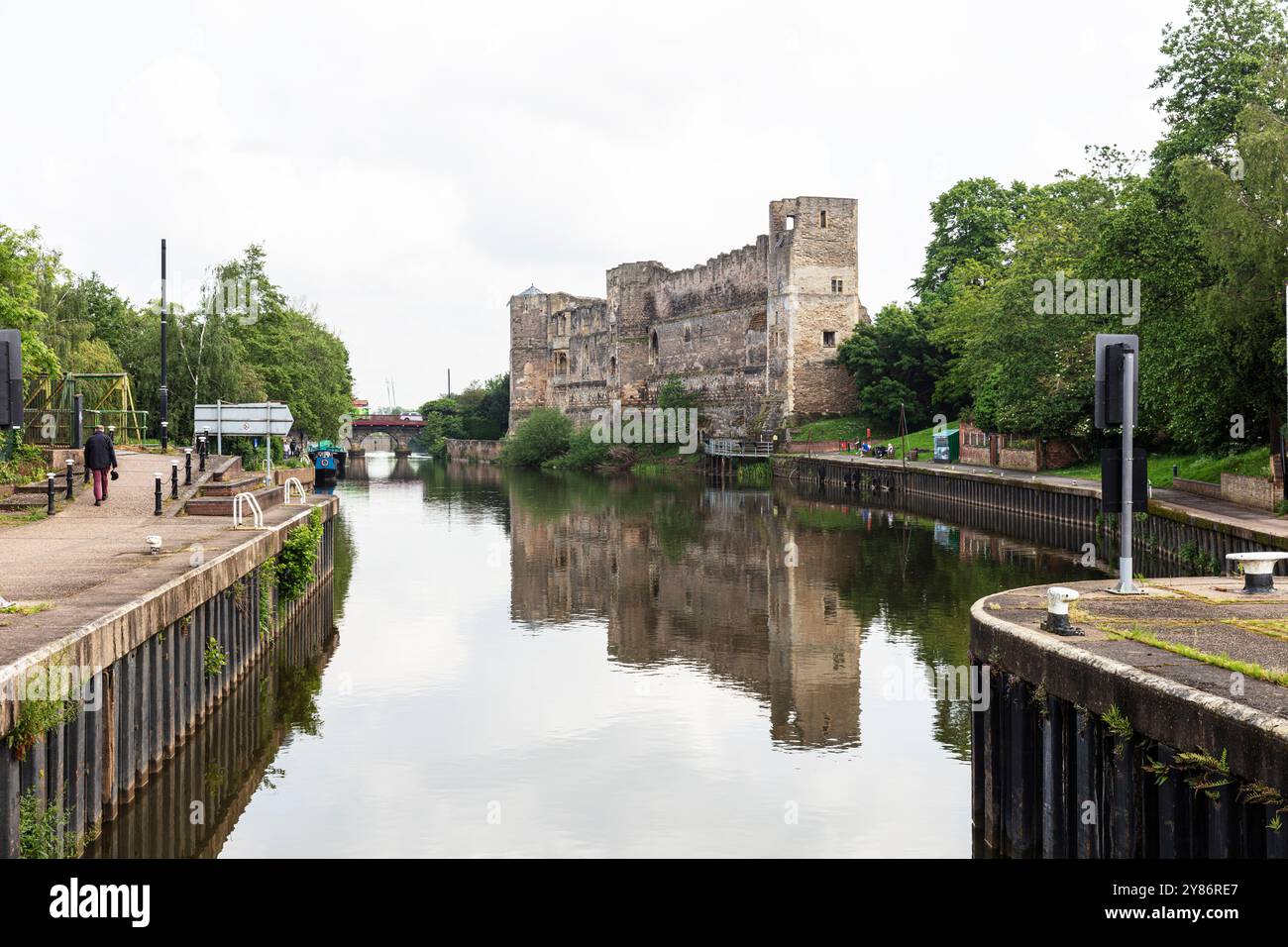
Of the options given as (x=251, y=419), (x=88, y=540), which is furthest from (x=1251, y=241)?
(x=88, y=540)

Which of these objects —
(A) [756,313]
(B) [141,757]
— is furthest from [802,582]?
(A) [756,313]

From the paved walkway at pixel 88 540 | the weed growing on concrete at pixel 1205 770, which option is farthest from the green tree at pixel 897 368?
the weed growing on concrete at pixel 1205 770

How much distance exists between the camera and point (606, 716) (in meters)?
16.3

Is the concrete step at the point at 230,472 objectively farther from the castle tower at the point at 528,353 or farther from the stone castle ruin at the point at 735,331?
the castle tower at the point at 528,353

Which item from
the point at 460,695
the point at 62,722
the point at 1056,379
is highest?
the point at 1056,379

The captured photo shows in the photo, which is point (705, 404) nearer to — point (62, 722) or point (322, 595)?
point (322, 595)

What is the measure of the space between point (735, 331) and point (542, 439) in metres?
16.0

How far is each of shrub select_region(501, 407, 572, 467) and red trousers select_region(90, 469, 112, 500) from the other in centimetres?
6402

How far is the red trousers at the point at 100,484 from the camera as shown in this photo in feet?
81.8

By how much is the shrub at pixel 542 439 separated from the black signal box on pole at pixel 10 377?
255ft

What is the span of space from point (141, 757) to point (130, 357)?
43.0 metres

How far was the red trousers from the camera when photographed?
2494 centimetres

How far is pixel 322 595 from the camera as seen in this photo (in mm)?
25969

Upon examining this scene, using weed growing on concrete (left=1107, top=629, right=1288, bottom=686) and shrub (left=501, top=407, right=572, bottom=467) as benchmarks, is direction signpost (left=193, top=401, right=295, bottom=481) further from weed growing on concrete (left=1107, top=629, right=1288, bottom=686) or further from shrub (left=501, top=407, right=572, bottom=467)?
shrub (left=501, top=407, right=572, bottom=467)
